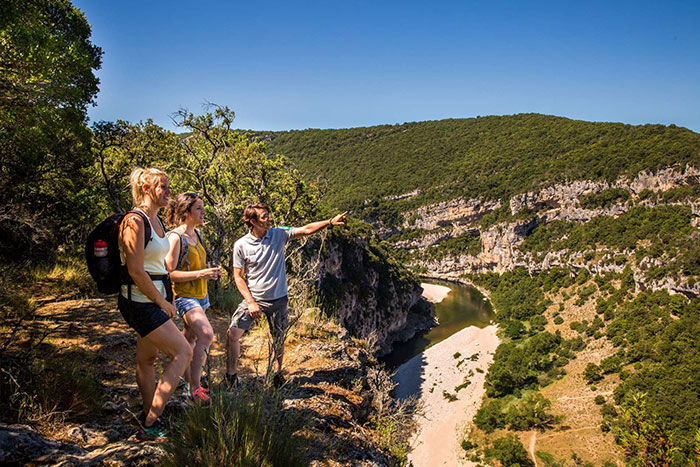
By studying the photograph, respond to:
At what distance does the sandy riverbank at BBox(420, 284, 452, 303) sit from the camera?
198 feet

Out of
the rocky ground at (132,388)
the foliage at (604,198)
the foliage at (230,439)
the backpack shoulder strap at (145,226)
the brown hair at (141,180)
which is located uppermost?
the foliage at (604,198)

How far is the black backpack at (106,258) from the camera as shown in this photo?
5.89ft

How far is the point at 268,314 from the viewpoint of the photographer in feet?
9.72

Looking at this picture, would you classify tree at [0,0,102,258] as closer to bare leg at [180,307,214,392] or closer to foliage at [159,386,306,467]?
bare leg at [180,307,214,392]

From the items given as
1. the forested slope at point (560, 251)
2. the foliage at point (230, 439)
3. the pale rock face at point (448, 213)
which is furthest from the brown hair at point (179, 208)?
the pale rock face at point (448, 213)

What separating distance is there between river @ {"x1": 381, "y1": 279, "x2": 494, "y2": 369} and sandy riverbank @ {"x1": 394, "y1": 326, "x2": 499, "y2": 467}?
228 centimetres

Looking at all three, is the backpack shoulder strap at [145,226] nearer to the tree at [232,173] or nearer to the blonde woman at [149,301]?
the blonde woman at [149,301]

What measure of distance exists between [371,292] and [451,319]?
51.2 ft

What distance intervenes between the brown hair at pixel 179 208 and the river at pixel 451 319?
29.9m

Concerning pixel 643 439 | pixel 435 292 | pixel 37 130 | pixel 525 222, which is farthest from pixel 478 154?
pixel 37 130

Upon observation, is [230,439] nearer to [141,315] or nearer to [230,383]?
[141,315]

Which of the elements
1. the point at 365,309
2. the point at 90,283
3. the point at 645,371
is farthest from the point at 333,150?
the point at 90,283

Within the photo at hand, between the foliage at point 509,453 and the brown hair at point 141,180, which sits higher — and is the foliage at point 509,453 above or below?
below

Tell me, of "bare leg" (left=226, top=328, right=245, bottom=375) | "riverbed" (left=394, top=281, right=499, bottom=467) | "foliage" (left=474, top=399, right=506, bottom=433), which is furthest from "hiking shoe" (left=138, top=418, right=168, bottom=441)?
"foliage" (left=474, top=399, right=506, bottom=433)
